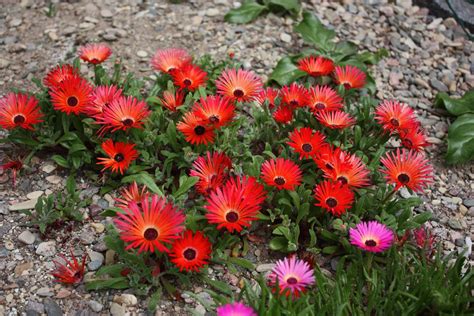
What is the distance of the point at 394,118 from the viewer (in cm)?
324

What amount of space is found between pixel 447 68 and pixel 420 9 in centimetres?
70

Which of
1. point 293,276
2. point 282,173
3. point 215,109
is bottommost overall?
point 293,276

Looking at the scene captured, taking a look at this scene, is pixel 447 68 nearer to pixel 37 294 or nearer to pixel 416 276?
pixel 416 276

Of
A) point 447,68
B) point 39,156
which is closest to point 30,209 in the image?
point 39,156

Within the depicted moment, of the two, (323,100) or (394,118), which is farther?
(323,100)

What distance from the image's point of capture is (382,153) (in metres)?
3.26

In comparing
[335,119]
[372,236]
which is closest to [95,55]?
[335,119]

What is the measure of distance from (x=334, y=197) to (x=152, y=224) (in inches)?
32.6

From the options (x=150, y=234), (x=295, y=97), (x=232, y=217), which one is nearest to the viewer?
(x=150, y=234)

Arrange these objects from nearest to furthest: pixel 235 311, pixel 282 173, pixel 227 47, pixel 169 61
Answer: pixel 235 311
pixel 282 173
pixel 169 61
pixel 227 47

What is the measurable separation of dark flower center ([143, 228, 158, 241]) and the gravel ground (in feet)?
1.74

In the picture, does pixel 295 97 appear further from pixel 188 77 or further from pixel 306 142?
pixel 188 77

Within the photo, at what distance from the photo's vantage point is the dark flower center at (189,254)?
8.61 ft

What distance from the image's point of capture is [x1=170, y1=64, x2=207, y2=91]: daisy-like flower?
3.45m
